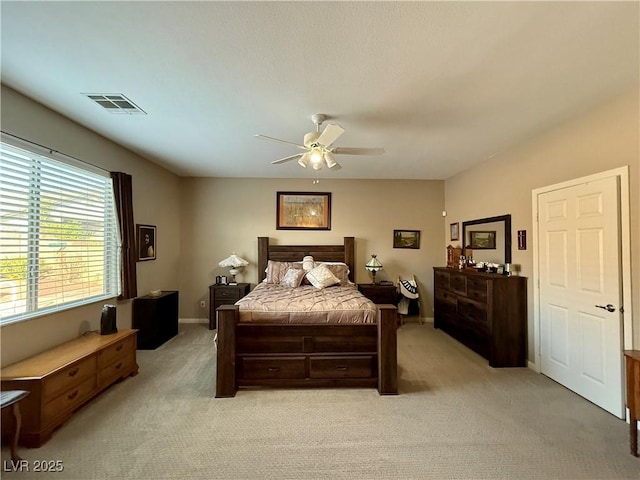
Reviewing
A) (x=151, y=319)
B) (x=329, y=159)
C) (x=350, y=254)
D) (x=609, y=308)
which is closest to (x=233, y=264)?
(x=151, y=319)

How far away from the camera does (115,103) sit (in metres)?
2.58

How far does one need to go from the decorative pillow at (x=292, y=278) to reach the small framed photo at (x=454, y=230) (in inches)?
117

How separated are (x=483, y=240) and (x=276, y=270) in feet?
11.3

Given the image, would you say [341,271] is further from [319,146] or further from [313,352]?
[319,146]

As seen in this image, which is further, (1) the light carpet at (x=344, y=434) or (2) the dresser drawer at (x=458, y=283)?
(2) the dresser drawer at (x=458, y=283)

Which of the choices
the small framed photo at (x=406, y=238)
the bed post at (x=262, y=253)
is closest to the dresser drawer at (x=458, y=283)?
the small framed photo at (x=406, y=238)

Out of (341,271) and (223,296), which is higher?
(341,271)

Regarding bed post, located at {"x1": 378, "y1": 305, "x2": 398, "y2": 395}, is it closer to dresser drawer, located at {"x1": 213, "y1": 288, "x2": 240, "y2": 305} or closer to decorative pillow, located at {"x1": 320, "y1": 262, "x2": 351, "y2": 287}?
decorative pillow, located at {"x1": 320, "y1": 262, "x2": 351, "y2": 287}

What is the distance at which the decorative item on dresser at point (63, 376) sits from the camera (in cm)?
208

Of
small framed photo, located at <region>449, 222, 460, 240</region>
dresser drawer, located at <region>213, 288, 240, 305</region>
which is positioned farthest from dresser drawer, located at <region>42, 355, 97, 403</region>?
small framed photo, located at <region>449, 222, 460, 240</region>

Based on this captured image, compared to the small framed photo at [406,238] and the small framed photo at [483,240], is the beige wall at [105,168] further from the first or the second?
the small framed photo at [483,240]

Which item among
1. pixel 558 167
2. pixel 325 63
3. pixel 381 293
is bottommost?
pixel 381 293

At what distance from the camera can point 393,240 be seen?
568cm

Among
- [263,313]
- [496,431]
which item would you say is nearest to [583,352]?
[496,431]
